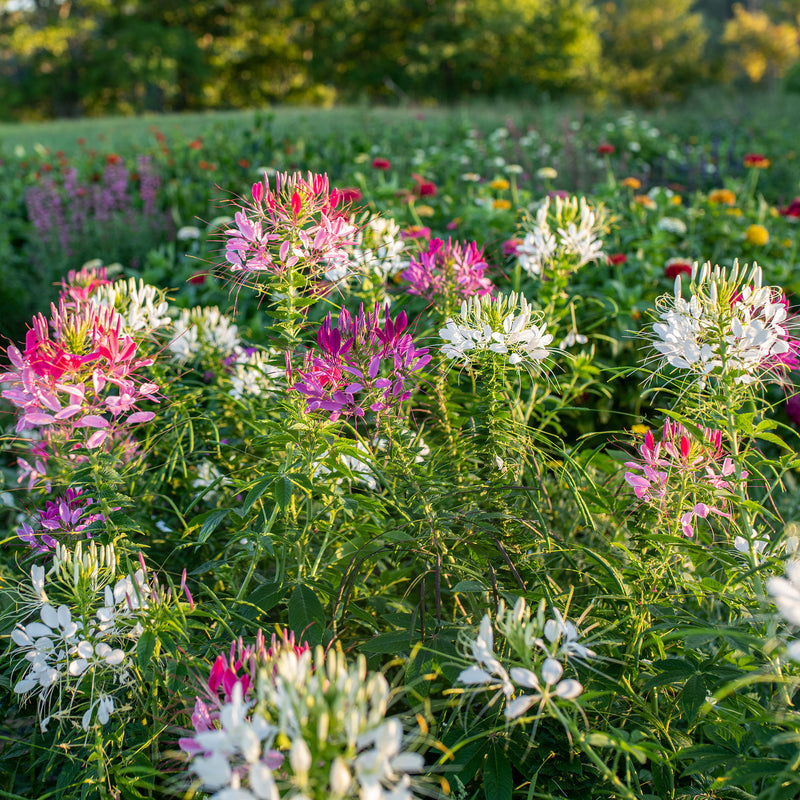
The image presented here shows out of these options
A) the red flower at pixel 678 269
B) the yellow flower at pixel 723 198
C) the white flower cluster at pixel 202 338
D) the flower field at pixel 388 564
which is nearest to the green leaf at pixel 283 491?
the flower field at pixel 388 564

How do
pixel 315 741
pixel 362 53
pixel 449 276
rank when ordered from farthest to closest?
pixel 362 53 < pixel 449 276 < pixel 315 741

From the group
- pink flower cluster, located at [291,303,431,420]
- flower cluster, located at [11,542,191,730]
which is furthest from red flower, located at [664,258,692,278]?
flower cluster, located at [11,542,191,730]

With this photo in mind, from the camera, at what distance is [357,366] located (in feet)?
4.08

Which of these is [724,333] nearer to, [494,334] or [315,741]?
[494,334]

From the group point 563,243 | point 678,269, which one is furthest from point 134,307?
point 678,269

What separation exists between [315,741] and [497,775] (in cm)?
53

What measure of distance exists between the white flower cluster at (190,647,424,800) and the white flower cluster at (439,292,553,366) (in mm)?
726

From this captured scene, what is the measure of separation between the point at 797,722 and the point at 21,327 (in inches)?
176

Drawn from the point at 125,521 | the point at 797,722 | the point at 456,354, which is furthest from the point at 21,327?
the point at 797,722

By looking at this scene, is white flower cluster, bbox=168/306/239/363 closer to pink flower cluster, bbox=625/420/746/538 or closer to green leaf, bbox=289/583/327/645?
green leaf, bbox=289/583/327/645

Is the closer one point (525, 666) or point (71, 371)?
point (525, 666)

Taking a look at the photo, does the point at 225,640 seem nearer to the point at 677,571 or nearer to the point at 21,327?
the point at 677,571

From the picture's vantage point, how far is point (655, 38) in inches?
949

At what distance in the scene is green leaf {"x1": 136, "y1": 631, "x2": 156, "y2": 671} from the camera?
3.34 feet
